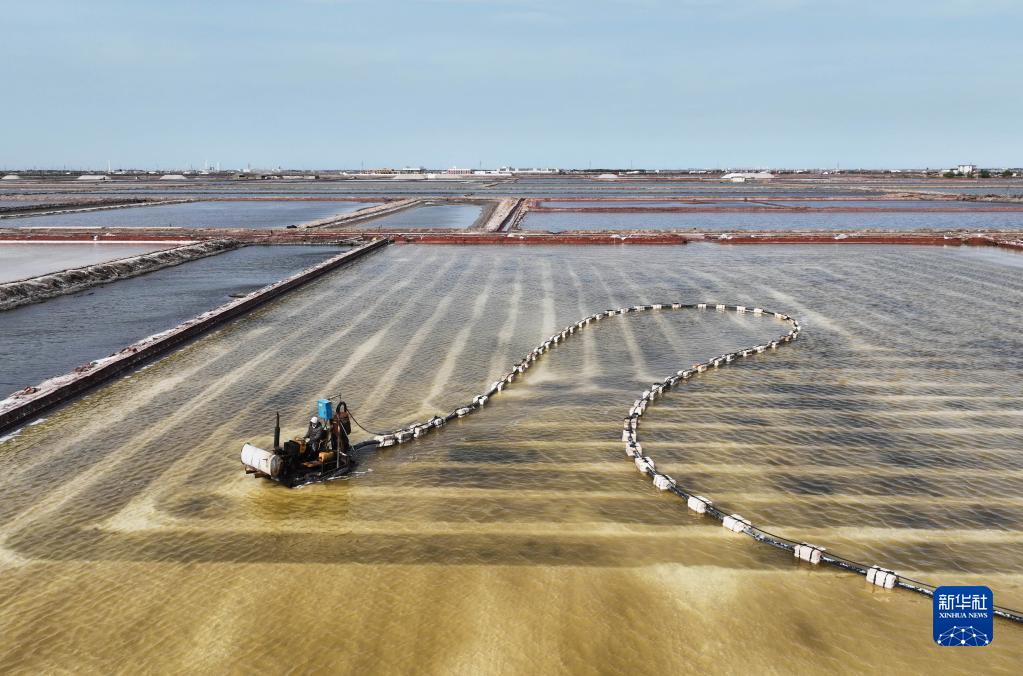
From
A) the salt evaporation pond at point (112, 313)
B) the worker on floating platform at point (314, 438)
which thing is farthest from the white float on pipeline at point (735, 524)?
the salt evaporation pond at point (112, 313)

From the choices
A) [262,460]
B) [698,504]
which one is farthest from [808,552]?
[262,460]

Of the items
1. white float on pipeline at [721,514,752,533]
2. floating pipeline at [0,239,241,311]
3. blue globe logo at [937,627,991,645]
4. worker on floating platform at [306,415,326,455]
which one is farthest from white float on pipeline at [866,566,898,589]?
floating pipeline at [0,239,241,311]

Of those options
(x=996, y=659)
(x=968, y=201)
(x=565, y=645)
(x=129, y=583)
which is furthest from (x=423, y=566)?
(x=968, y=201)

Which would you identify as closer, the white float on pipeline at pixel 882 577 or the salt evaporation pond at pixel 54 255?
the white float on pipeline at pixel 882 577

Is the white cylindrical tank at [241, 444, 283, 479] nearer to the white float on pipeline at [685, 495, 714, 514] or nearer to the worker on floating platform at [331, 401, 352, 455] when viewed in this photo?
the worker on floating platform at [331, 401, 352, 455]

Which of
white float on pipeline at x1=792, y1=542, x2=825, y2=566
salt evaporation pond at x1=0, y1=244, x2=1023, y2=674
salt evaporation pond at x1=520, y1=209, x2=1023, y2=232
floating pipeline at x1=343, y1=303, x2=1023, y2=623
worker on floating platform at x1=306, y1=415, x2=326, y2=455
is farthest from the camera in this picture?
salt evaporation pond at x1=520, y1=209, x2=1023, y2=232

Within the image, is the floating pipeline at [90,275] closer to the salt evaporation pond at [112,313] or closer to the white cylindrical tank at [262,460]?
the salt evaporation pond at [112,313]

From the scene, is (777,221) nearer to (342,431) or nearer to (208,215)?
(342,431)
